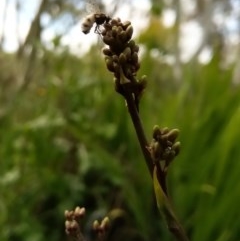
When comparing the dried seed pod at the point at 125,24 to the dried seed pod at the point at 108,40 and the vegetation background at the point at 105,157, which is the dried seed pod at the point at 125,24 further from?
the vegetation background at the point at 105,157

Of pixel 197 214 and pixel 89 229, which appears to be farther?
pixel 89 229

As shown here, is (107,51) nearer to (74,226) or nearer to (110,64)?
(110,64)

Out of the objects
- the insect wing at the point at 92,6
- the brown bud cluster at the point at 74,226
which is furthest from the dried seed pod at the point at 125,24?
the brown bud cluster at the point at 74,226

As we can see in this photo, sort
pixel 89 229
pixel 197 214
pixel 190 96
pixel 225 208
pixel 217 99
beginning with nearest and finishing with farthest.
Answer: pixel 225 208 < pixel 197 214 < pixel 89 229 < pixel 217 99 < pixel 190 96

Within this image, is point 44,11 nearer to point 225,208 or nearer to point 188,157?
point 188,157

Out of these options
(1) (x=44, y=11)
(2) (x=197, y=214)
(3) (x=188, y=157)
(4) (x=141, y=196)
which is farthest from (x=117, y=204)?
(1) (x=44, y=11)

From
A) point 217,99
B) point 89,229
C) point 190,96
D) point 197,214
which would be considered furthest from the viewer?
point 190,96

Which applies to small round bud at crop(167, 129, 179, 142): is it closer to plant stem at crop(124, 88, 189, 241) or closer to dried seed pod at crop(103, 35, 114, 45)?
plant stem at crop(124, 88, 189, 241)
